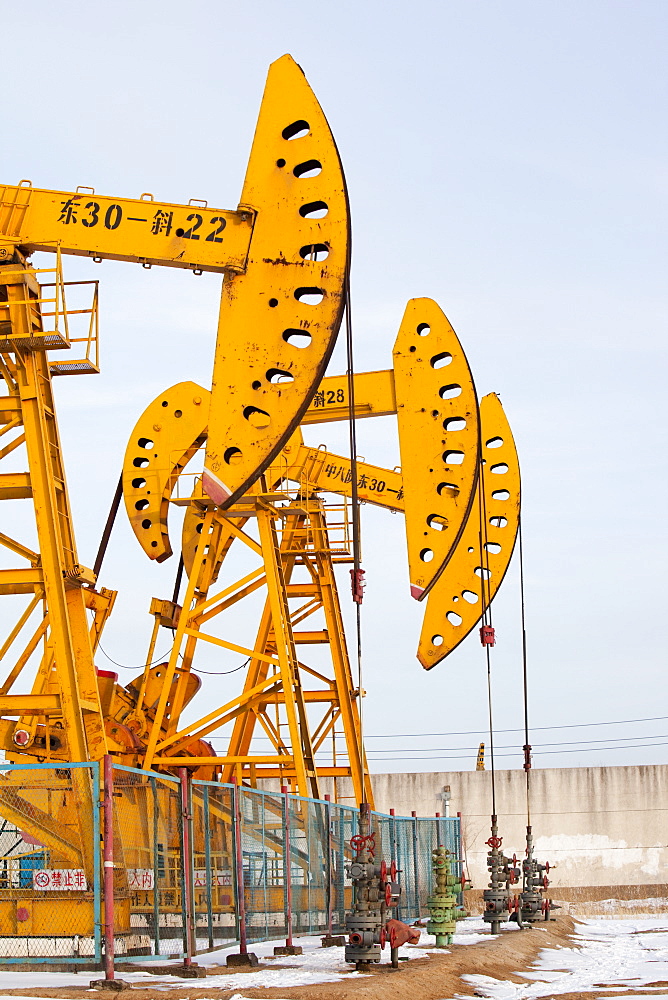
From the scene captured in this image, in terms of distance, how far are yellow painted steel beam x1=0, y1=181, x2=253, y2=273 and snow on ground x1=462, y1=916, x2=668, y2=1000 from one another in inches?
295

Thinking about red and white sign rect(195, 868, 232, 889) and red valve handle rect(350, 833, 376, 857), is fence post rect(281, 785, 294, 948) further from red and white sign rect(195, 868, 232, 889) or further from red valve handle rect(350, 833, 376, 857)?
red valve handle rect(350, 833, 376, 857)

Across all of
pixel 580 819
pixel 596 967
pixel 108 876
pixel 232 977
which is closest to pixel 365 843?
pixel 232 977

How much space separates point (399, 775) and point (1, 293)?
21146 millimetres

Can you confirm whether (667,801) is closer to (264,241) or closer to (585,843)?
(585,843)

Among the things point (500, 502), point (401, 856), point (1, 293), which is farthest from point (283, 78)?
point (500, 502)

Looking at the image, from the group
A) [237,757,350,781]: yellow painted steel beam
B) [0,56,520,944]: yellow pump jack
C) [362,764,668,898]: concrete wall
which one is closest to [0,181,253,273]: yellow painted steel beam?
[0,56,520,944]: yellow pump jack

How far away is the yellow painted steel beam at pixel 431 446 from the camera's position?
70.8 ft

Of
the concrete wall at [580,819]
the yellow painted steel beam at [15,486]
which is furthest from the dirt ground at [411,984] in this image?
the concrete wall at [580,819]

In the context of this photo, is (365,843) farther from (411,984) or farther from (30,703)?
(30,703)

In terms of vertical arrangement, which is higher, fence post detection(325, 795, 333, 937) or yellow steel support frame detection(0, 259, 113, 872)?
yellow steel support frame detection(0, 259, 113, 872)

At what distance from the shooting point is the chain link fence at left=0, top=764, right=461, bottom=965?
1041 centimetres

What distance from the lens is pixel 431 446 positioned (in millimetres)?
21609

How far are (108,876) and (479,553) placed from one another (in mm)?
16985

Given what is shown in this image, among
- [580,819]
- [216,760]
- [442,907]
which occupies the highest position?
[216,760]
